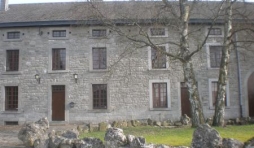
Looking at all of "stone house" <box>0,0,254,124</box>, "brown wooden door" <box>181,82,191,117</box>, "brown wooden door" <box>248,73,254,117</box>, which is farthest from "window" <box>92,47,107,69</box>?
"brown wooden door" <box>248,73,254,117</box>

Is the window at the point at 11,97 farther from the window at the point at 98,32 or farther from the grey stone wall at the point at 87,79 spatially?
the window at the point at 98,32

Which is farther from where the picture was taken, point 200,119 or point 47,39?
point 47,39

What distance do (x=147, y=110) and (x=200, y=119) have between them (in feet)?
17.7

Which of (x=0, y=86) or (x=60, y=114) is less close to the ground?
(x=0, y=86)

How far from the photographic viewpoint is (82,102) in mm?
17594

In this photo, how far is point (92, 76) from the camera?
58.3ft

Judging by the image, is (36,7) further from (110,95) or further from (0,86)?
(110,95)

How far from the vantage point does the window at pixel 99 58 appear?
18.1 metres

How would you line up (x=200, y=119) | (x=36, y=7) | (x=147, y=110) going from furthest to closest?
1. (x=36, y=7)
2. (x=147, y=110)
3. (x=200, y=119)

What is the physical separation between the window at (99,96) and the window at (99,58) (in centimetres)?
122

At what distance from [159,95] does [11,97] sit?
923 centimetres

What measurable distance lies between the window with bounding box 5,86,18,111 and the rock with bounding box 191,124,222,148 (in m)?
14.2

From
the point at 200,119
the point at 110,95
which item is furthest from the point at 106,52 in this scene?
the point at 200,119

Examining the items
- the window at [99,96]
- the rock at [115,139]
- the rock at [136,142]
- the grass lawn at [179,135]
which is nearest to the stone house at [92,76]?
the window at [99,96]
